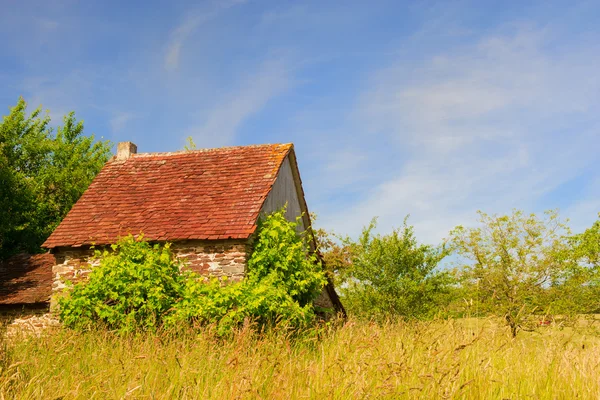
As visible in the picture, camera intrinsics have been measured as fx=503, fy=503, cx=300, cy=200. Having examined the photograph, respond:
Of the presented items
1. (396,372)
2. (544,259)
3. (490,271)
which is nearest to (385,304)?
(490,271)

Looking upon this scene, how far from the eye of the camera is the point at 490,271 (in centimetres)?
2528

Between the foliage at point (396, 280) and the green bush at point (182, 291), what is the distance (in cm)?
995

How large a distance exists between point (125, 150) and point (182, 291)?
8645 mm

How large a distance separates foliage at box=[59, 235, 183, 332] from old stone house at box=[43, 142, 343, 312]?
2.65 ft

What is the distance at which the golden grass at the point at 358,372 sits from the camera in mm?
4195

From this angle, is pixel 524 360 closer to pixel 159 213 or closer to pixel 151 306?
pixel 151 306

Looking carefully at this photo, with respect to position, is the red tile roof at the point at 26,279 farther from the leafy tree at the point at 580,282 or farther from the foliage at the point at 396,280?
the leafy tree at the point at 580,282

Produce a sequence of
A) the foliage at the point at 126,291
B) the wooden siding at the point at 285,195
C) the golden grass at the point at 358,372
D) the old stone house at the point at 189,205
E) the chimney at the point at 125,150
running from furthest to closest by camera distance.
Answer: the chimney at the point at 125,150 < the wooden siding at the point at 285,195 < the old stone house at the point at 189,205 < the foliage at the point at 126,291 < the golden grass at the point at 358,372

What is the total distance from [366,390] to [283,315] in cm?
804

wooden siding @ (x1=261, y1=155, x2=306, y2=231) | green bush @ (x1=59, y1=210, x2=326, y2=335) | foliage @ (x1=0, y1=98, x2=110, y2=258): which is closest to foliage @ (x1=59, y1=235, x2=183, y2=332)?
green bush @ (x1=59, y1=210, x2=326, y2=335)

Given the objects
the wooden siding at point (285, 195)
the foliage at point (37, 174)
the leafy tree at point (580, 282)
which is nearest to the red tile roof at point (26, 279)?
the foliage at point (37, 174)

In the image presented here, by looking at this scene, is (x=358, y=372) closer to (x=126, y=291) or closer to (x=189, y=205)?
(x=126, y=291)

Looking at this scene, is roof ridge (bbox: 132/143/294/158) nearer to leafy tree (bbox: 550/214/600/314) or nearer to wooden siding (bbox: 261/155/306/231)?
wooden siding (bbox: 261/155/306/231)

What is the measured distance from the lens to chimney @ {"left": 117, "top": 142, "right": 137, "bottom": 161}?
19.1 meters
